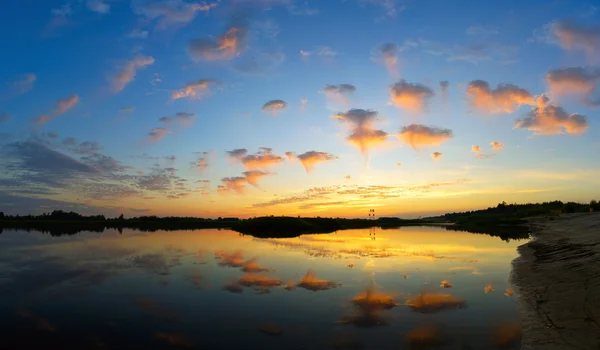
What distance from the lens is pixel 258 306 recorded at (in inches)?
645

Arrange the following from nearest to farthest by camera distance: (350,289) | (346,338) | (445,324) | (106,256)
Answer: (346,338), (445,324), (350,289), (106,256)

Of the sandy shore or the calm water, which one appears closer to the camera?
the sandy shore

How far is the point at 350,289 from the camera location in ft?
65.1

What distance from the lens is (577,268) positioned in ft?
63.2

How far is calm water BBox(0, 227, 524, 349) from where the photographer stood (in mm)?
11977

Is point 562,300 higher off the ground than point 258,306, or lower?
higher

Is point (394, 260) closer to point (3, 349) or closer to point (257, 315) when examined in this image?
point (257, 315)

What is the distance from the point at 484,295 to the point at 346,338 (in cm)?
1037

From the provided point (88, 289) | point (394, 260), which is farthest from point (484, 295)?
point (88, 289)

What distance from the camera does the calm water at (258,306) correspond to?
39.3 ft

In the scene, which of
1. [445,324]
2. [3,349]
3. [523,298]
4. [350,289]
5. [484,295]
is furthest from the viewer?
[350,289]

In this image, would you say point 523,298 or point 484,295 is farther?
point 484,295

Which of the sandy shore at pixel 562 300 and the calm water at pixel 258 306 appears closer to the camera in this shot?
the sandy shore at pixel 562 300

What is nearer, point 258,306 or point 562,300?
point 562,300
